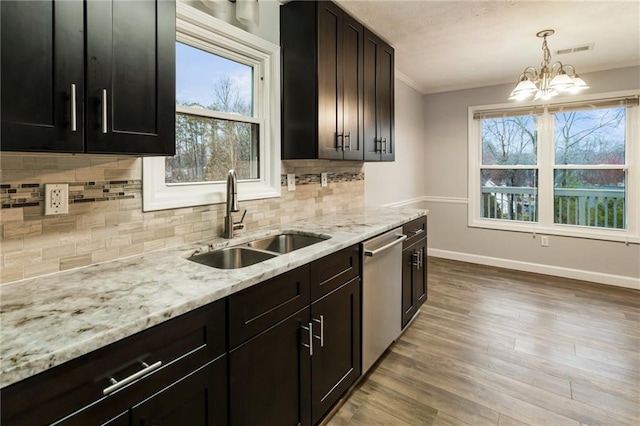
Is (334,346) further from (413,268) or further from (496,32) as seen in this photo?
(496,32)

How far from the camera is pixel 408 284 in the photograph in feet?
8.86

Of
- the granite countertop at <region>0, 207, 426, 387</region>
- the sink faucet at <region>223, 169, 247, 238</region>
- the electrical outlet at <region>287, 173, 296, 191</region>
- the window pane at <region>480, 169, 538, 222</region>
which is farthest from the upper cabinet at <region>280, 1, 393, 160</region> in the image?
the window pane at <region>480, 169, 538, 222</region>

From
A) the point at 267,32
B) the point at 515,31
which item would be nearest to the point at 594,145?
the point at 515,31

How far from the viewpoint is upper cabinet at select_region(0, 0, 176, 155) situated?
3.01 ft

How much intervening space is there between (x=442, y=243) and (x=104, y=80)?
4881 mm

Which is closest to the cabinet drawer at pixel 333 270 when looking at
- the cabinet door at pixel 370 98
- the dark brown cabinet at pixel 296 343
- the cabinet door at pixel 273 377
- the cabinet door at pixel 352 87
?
the dark brown cabinet at pixel 296 343

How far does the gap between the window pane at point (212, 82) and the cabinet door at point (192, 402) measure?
1403 millimetres

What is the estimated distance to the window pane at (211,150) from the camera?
1.86 metres

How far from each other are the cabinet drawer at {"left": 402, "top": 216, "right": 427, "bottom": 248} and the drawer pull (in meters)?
1.98

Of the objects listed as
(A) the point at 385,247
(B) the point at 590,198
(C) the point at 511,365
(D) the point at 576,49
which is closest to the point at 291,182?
(A) the point at 385,247

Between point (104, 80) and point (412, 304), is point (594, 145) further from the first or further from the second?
point (104, 80)

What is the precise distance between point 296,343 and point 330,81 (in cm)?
173

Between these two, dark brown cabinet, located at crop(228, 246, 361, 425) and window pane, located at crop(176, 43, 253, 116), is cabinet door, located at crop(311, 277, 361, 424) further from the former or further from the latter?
window pane, located at crop(176, 43, 253, 116)

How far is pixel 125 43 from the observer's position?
3.76 feet
